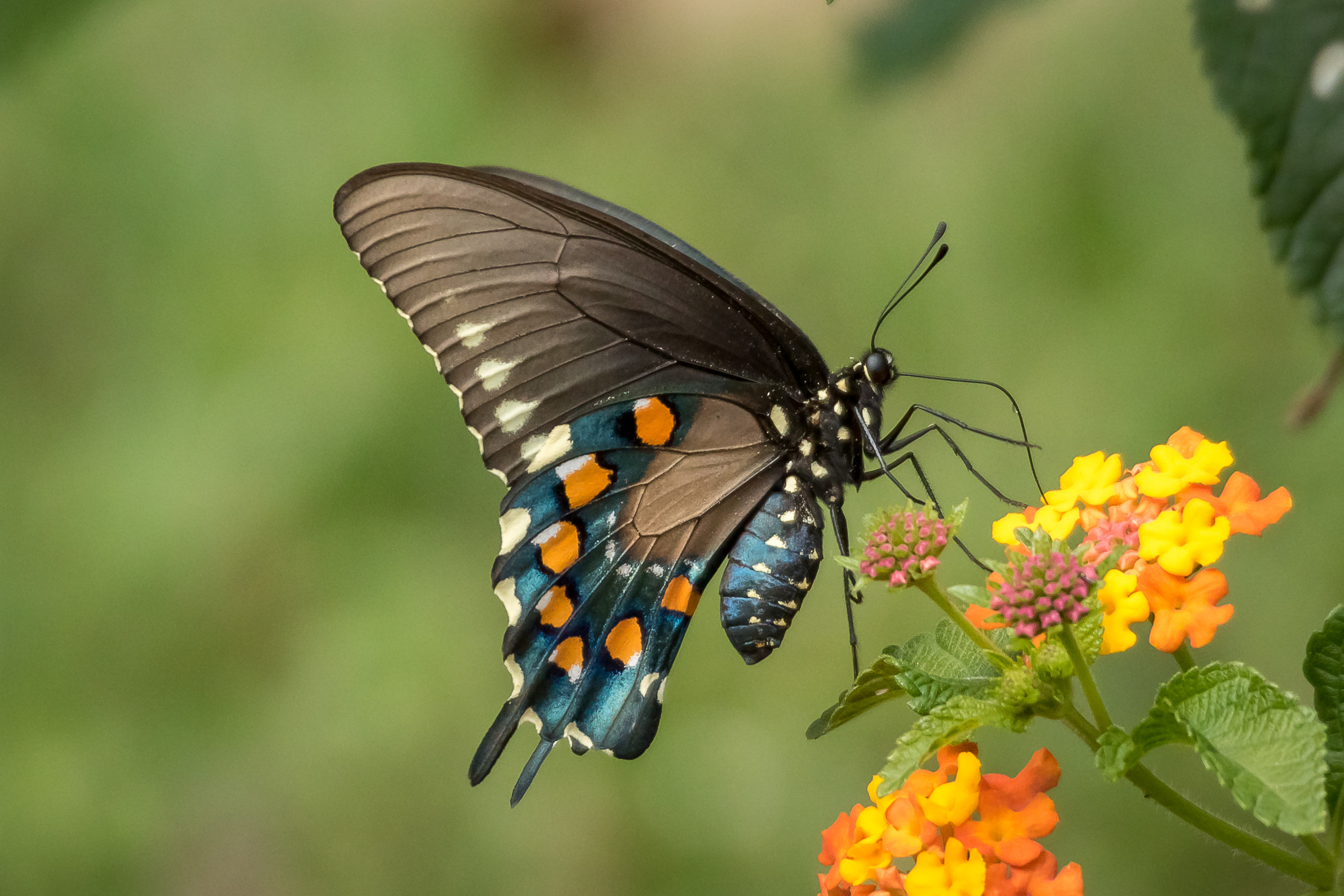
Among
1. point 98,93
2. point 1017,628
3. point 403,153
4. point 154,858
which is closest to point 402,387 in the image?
point 403,153

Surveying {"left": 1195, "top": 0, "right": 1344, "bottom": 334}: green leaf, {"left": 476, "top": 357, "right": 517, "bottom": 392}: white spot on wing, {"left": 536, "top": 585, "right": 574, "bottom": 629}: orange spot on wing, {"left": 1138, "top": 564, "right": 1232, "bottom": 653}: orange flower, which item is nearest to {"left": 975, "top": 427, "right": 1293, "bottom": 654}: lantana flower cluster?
{"left": 1138, "top": 564, "right": 1232, "bottom": 653}: orange flower

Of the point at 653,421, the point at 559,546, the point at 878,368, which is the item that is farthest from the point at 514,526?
the point at 878,368

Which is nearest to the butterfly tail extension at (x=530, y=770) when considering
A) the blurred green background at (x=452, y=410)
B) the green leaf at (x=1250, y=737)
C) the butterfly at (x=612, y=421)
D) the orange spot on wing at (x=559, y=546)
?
the butterfly at (x=612, y=421)

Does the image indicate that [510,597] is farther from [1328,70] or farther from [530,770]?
[1328,70]

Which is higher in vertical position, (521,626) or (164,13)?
(164,13)

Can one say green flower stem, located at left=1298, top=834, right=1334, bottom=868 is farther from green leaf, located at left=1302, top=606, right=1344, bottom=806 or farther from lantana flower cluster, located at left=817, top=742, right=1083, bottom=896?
lantana flower cluster, located at left=817, top=742, right=1083, bottom=896

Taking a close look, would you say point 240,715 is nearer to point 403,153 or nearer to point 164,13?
point 403,153

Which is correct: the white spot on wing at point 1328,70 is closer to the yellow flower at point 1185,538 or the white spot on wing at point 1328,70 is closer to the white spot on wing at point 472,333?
the yellow flower at point 1185,538
